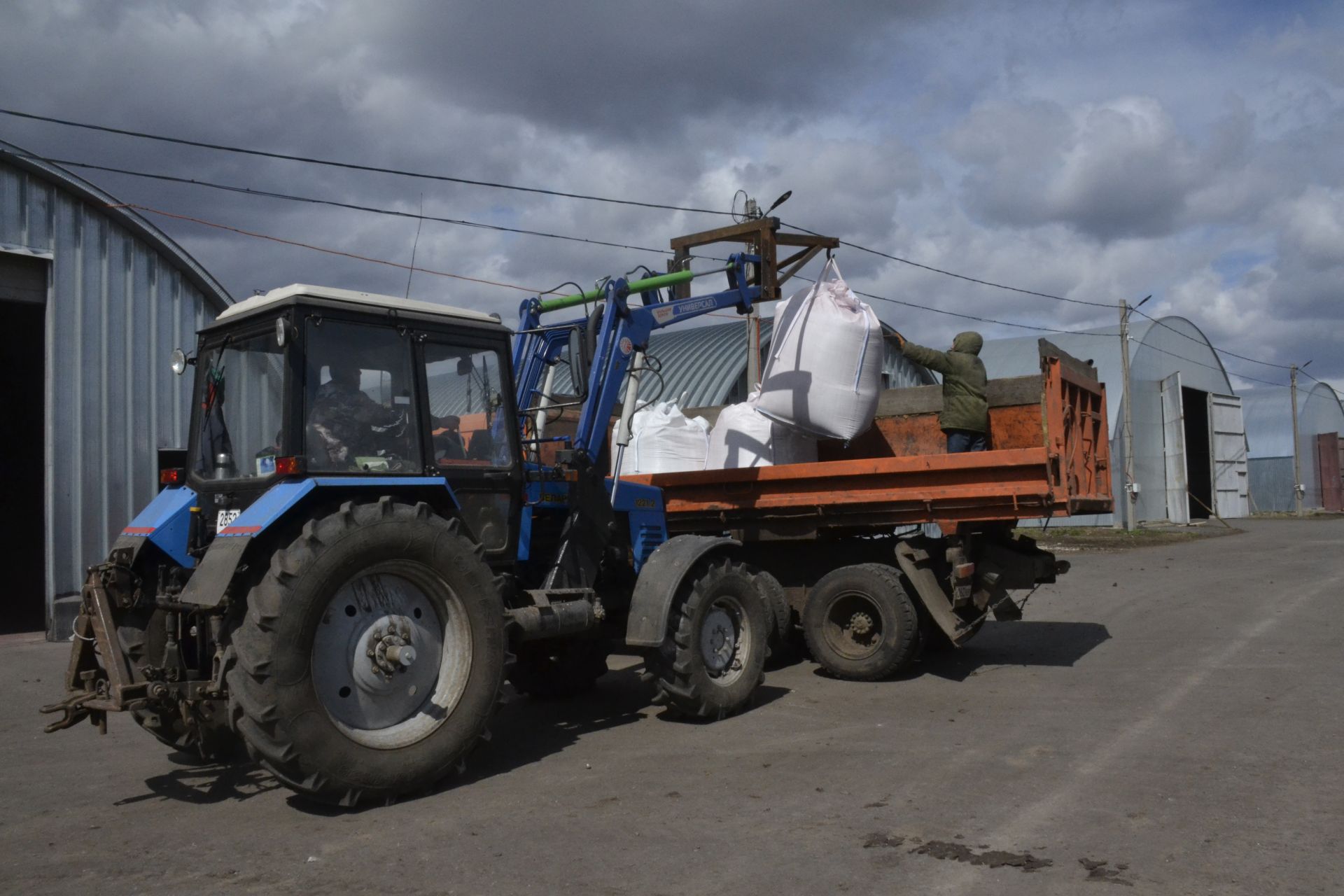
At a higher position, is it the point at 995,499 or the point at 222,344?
the point at 222,344

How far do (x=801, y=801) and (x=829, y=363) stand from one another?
4.10m

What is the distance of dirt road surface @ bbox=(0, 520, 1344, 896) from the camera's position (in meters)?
3.98

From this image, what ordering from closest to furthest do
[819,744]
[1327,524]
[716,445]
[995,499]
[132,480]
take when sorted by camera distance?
[819,744] → [995,499] → [716,445] → [132,480] → [1327,524]

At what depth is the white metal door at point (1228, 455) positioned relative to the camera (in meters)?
31.2

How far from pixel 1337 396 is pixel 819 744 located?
149 feet

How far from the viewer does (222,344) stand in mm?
5867

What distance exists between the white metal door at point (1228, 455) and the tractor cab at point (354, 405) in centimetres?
2990

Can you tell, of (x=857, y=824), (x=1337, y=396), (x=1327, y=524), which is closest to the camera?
(x=857, y=824)

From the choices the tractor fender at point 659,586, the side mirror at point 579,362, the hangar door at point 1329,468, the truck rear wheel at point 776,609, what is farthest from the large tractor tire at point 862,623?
the hangar door at point 1329,468

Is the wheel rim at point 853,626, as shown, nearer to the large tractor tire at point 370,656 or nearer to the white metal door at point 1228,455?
the large tractor tire at point 370,656

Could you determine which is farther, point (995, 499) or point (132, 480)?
point (132, 480)


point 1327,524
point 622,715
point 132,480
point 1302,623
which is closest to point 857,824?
point 622,715

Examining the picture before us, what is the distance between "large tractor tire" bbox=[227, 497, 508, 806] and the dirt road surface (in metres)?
0.26

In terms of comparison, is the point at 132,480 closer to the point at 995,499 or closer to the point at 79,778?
the point at 79,778
